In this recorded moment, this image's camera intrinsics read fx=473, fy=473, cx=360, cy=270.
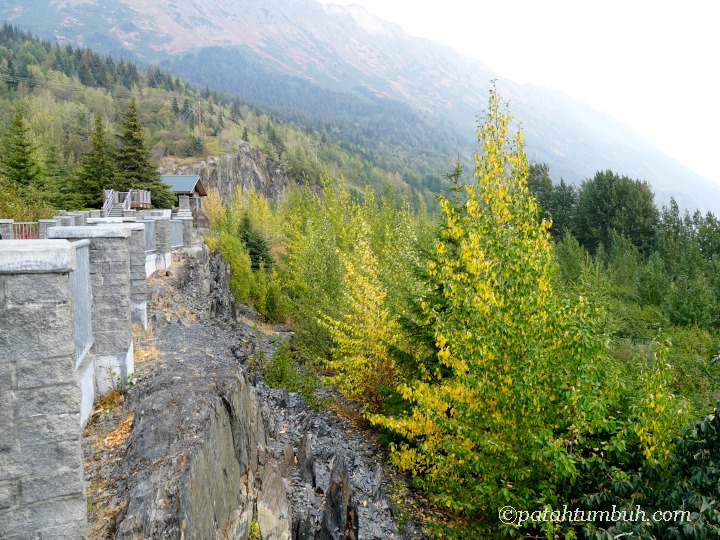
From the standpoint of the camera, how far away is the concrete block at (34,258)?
130 inches

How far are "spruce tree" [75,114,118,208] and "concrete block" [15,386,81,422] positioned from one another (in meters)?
30.0

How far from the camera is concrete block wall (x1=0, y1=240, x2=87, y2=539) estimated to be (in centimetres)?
334

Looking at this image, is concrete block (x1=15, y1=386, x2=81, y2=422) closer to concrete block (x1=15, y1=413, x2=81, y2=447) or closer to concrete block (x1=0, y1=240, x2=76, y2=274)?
concrete block (x1=15, y1=413, x2=81, y2=447)

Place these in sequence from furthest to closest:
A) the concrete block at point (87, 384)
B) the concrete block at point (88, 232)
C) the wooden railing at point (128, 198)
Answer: the wooden railing at point (128, 198)
the concrete block at point (88, 232)
the concrete block at point (87, 384)

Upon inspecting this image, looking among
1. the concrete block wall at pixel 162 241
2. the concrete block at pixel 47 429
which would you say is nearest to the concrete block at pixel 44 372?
the concrete block at pixel 47 429

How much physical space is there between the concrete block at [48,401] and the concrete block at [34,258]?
86cm

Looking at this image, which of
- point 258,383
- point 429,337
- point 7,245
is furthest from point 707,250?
point 7,245

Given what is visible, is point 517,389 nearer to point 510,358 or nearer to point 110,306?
point 510,358

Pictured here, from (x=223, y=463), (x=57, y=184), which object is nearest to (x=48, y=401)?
(x=223, y=463)

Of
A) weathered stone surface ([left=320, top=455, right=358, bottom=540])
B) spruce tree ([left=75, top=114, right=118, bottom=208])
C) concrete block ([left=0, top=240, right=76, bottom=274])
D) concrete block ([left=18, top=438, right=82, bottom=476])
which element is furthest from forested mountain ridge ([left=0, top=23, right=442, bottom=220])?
concrete block ([left=18, top=438, right=82, bottom=476])

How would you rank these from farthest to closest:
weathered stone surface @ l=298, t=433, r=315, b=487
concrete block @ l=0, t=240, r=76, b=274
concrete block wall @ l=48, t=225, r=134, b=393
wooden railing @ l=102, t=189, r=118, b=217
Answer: wooden railing @ l=102, t=189, r=118, b=217, weathered stone surface @ l=298, t=433, r=315, b=487, concrete block wall @ l=48, t=225, r=134, b=393, concrete block @ l=0, t=240, r=76, b=274

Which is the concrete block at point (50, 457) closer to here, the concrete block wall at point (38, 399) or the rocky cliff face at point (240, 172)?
the concrete block wall at point (38, 399)

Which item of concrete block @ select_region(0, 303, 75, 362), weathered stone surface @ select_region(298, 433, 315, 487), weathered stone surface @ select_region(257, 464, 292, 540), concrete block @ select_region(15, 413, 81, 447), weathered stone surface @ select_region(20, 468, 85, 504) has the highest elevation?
concrete block @ select_region(0, 303, 75, 362)

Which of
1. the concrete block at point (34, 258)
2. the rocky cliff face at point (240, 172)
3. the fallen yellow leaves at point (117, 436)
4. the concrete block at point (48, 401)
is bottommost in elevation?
the rocky cliff face at point (240, 172)
